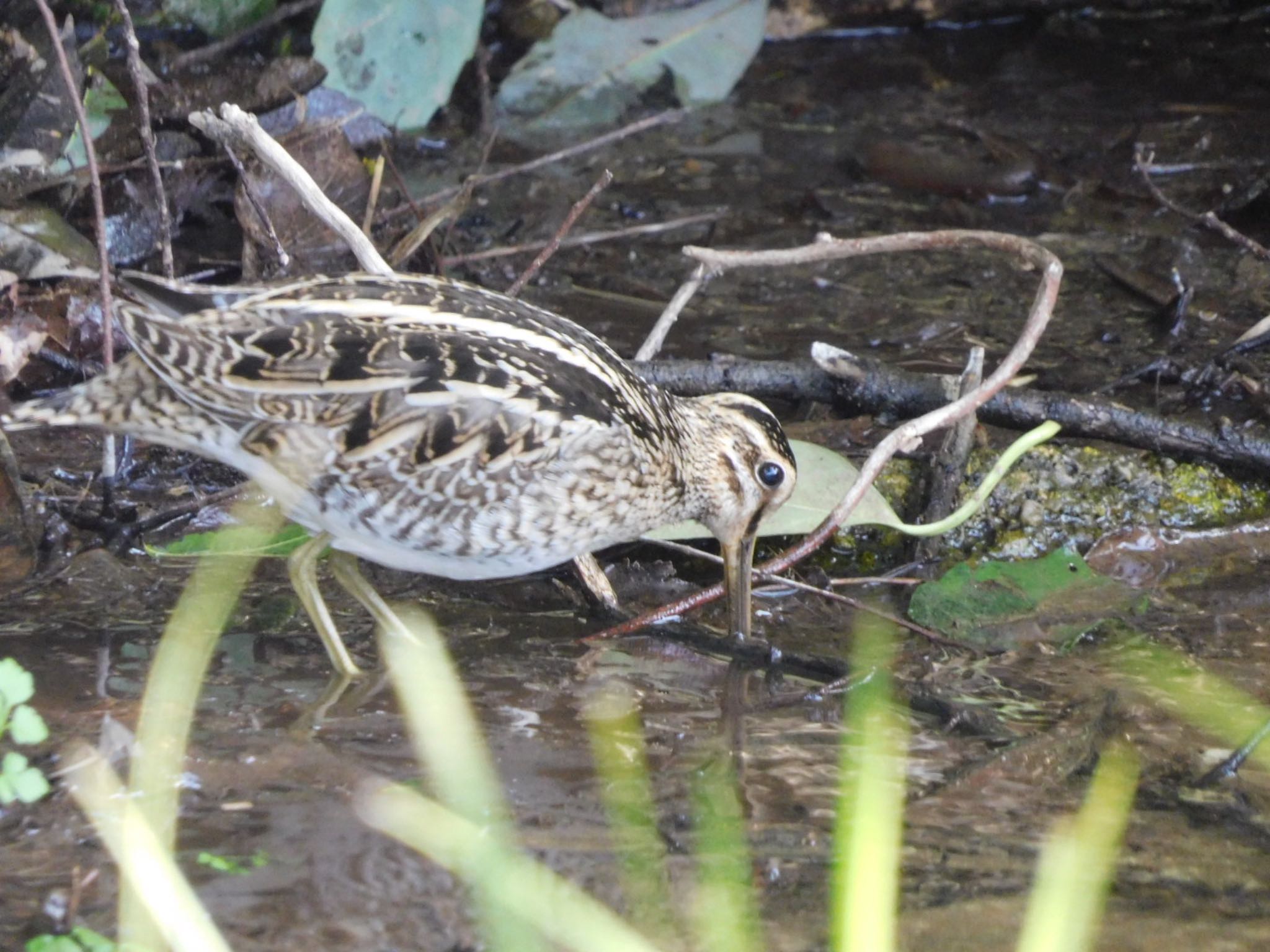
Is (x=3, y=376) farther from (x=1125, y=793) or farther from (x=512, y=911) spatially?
(x=1125, y=793)

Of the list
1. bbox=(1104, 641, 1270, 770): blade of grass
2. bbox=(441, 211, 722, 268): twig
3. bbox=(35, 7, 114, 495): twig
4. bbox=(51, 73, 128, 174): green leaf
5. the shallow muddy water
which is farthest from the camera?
bbox=(441, 211, 722, 268): twig

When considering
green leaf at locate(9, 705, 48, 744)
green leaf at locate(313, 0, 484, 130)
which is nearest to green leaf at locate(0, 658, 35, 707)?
green leaf at locate(9, 705, 48, 744)

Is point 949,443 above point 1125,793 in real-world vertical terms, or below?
above

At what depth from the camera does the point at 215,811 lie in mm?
2670

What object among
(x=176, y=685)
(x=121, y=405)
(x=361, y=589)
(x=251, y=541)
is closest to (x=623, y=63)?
(x=251, y=541)

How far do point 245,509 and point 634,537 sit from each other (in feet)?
3.27

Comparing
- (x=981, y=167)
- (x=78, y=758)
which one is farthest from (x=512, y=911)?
(x=981, y=167)

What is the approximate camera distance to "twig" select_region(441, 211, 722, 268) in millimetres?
5043

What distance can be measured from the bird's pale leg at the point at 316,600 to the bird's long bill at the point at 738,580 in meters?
0.89

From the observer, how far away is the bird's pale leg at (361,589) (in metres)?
3.60

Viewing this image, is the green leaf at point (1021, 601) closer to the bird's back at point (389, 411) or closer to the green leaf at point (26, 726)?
the bird's back at point (389, 411)

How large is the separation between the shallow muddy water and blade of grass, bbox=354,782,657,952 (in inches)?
1.9

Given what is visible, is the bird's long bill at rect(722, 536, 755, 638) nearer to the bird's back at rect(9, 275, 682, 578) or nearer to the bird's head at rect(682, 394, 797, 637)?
the bird's head at rect(682, 394, 797, 637)

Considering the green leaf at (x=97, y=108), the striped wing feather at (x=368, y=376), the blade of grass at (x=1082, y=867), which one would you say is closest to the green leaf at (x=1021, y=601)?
the blade of grass at (x=1082, y=867)
